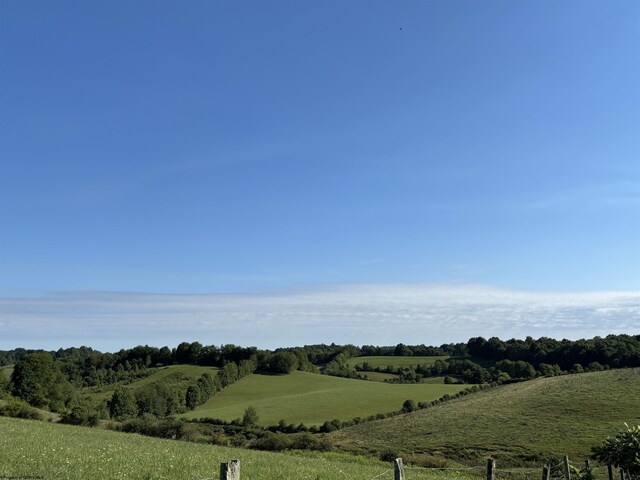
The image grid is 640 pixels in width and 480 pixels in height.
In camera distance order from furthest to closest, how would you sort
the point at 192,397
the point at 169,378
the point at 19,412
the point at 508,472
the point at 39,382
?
the point at 169,378 < the point at 192,397 < the point at 39,382 < the point at 19,412 < the point at 508,472

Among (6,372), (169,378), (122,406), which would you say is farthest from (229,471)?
(6,372)

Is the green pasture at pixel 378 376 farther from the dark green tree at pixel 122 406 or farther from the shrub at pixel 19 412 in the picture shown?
the shrub at pixel 19 412

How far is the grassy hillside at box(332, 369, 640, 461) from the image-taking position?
52344 millimetres

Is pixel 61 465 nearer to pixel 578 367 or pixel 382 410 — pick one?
pixel 382 410

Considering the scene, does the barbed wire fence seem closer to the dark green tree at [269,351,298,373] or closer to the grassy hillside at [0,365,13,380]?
the grassy hillside at [0,365,13,380]

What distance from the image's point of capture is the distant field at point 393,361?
509ft

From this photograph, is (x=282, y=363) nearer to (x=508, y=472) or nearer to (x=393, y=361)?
(x=393, y=361)

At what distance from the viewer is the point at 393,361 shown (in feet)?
535

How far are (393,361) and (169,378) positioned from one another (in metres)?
71.9

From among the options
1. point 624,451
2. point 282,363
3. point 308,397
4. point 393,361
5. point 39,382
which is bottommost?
point 308,397

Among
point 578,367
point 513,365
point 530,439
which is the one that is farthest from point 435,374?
point 530,439

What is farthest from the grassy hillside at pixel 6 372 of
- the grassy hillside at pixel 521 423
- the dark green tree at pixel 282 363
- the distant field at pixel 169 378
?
the dark green tree at pixel 282 363

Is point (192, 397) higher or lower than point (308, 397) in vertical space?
lower

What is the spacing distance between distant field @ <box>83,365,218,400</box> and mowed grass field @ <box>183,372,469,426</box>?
975 cm
